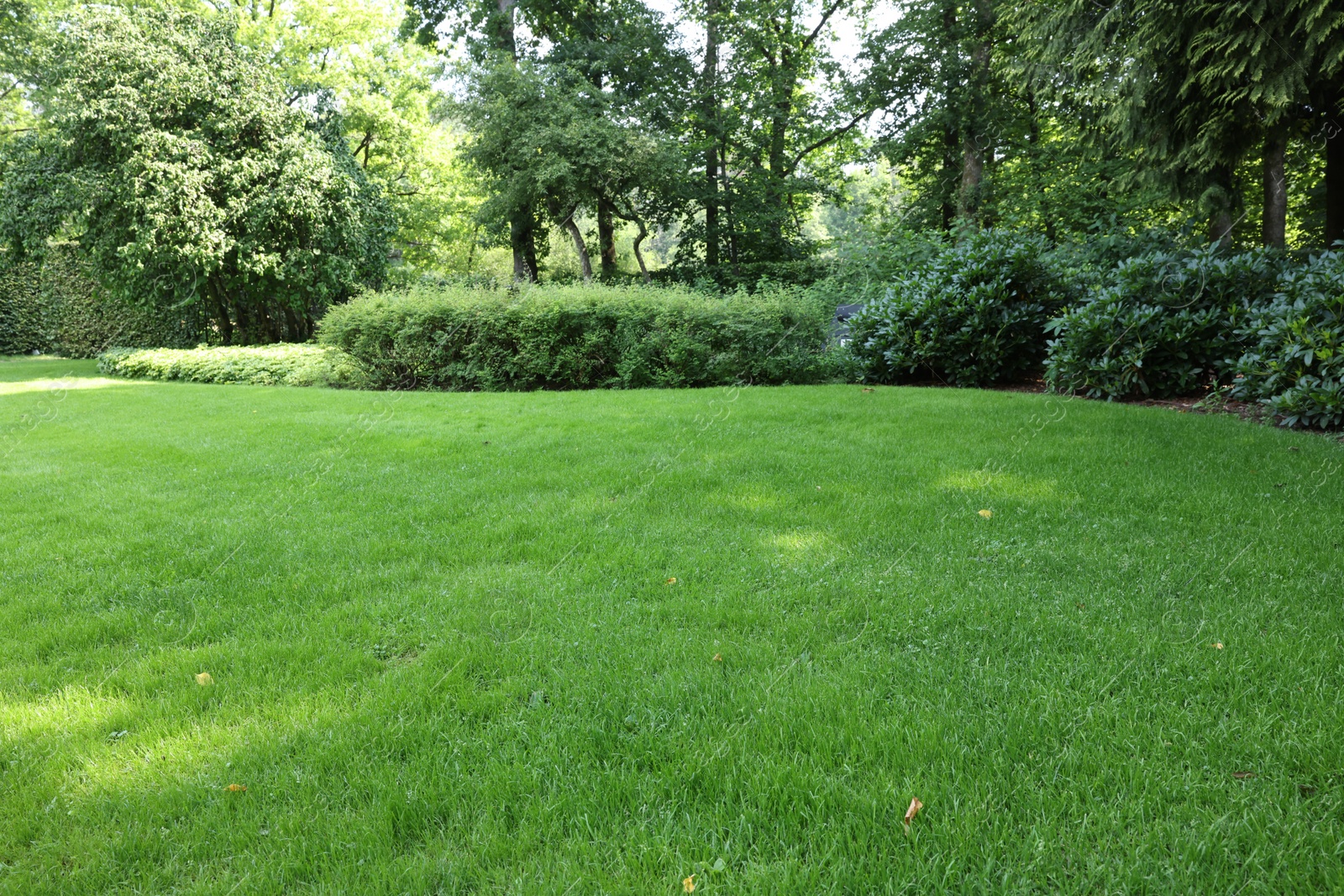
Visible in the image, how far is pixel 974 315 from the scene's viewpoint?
8789 millimetres

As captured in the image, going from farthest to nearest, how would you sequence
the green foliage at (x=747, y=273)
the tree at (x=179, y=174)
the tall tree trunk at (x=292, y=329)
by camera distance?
the green foliage at (x=747, y=273), the tall tree trunk at (x=292, y=329), the tree at (x=179, y=174)

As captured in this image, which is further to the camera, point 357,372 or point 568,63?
point 568,63

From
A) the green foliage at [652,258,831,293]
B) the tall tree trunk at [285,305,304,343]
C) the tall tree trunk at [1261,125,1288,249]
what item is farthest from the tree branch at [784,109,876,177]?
the tall tree trunk at [285,305,304,343]

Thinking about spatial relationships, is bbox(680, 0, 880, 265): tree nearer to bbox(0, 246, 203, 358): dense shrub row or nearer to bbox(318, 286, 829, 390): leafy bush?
bbox(318, 286, 829, 390): leafy bush

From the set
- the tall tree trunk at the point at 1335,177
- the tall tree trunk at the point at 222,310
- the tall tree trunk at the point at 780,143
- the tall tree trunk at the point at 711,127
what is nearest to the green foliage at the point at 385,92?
the tall tree trunk at the point at 222,310

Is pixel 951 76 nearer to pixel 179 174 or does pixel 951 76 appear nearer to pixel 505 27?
pixel 505 27

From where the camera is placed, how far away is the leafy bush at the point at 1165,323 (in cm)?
712

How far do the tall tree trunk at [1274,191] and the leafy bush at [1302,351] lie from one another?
2.11 m

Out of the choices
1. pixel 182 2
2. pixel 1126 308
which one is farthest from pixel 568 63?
pixel 1126 308

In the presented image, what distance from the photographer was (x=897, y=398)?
7727 mm

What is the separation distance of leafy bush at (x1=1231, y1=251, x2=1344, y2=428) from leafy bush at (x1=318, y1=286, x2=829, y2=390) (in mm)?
5002

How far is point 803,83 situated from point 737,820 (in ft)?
89.6

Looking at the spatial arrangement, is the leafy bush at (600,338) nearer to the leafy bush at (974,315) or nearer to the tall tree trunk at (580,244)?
the leafy bush at (974,315)

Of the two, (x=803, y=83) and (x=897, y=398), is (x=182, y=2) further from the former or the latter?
(x=897, y=398)
